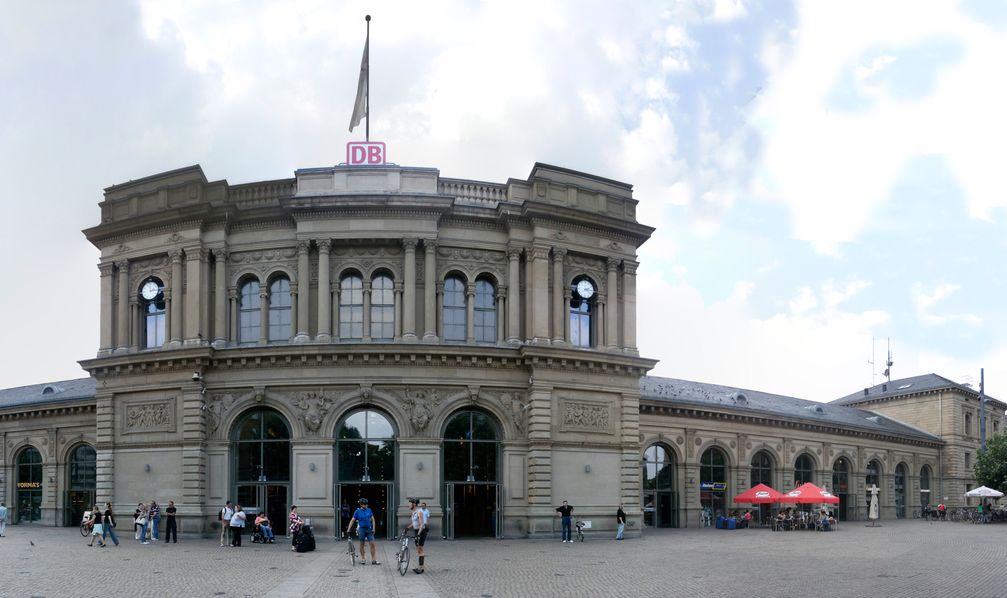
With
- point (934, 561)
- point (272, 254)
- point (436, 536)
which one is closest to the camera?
point (934, 561)

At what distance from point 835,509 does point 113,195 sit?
53649 mm

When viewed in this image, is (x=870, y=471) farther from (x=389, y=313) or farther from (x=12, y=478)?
(x=12, y=478)

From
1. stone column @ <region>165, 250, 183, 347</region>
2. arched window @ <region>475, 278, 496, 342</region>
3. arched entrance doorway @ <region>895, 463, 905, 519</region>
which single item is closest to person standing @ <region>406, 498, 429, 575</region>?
arched window @ <region>475, 278, 496, 342</region>

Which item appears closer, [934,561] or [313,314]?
[934,561]

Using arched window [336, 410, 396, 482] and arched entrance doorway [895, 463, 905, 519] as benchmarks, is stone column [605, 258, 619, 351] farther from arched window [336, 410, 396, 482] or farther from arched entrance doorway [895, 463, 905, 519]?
arched entrance doorway [895, 463, 905, 519]

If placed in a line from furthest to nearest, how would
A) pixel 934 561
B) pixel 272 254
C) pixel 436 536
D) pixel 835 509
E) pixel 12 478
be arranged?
pixel 835 509 → pixel 12 478 → pixel 272 254 → pixel 436 536 → pixel 934 561

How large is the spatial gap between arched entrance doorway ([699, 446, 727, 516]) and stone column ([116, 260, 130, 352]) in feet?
114

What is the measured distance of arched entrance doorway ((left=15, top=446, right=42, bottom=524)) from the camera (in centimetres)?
6216

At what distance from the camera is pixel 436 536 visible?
42.6 meters

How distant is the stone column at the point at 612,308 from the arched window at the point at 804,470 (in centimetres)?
2962

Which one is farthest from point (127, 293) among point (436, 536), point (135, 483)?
point (436, 536)

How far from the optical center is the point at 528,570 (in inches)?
1157

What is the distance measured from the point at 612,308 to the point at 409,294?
975cm

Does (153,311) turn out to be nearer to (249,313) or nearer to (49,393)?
(249,313)
